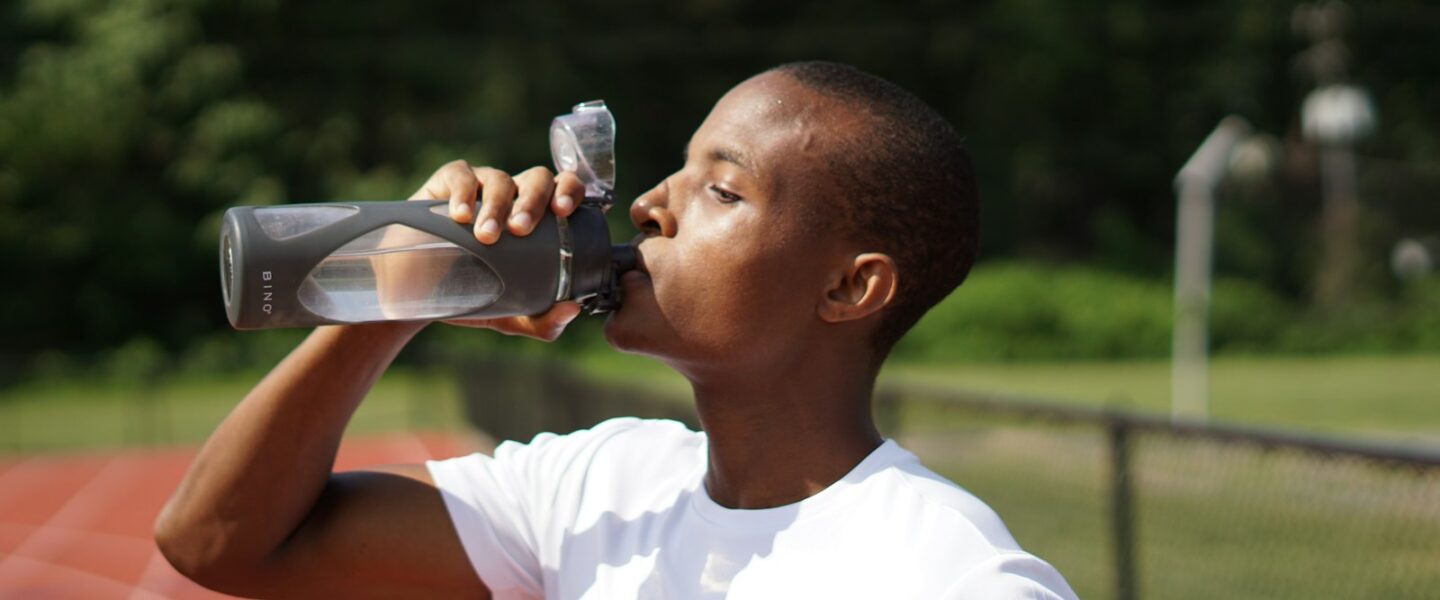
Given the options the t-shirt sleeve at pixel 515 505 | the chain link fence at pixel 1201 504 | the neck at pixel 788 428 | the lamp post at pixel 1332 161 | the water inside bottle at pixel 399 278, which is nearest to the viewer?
the water inside bottle at pixel 399 278

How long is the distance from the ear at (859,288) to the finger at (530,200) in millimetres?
378

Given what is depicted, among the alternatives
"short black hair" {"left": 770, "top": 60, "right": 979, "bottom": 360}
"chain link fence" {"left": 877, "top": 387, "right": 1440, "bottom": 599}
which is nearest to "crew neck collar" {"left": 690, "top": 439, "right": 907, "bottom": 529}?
"short black hair" {"left": 770, "top": 60, "right": 979, "bottom": 360}

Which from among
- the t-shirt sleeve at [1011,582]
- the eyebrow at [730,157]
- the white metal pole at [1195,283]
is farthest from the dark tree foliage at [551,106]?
the t-shirt sleeve at [1011,582]

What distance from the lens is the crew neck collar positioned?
1.93m

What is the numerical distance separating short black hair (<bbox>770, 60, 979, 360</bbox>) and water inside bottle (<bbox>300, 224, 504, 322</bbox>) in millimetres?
467

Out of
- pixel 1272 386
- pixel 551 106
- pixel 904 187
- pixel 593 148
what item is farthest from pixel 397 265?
pixel 551 106

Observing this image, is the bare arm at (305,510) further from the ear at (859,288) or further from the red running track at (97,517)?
the red running track at (97,517)

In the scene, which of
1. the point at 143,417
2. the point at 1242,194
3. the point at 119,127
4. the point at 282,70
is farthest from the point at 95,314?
the point at 1242,194

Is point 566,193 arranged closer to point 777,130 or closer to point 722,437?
point 777,130

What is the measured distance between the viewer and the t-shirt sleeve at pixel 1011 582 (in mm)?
1647

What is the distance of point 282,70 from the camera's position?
3219cm

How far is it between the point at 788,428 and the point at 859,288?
0.21m

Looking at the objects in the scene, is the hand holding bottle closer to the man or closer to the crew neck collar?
the man

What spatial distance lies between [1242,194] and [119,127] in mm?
24133
